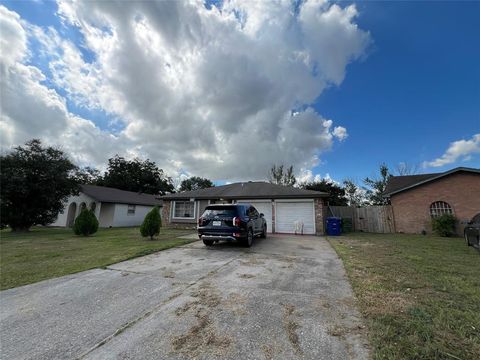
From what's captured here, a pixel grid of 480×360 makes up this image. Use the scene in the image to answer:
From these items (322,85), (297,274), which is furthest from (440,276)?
(322,85)

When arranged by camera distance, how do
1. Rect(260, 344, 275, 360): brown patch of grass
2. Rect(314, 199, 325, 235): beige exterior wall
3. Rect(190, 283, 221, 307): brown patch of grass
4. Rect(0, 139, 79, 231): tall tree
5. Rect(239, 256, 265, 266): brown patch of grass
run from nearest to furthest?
Rect(260, 344, 275, 360): brown patch of grass, Rect(190, 283, 221, 307): brown patch of grass, Rect(239, 256, 265, 266): brown patch of grass, Rect(314, 199, 325, 235): beige exterior wall, Rect(0, 139, 79, 231): tall tree

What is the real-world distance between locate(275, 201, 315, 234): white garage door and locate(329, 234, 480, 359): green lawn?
324 inches

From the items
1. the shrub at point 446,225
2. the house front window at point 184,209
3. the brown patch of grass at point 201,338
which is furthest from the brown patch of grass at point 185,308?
the shrub at point 446,225

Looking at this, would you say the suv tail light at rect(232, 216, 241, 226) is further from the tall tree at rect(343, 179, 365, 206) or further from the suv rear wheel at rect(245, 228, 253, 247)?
the tall tree at rect(343, 179, 365, 206)

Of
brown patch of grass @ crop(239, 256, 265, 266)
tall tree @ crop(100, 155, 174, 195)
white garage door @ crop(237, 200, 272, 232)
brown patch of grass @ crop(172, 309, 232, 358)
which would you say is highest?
tall tree @ crop(100, 155, 174, 195)

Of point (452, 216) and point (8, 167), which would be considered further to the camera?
point (8, 167)

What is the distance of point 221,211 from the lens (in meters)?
8.51

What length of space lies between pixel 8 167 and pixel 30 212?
3.53 metres

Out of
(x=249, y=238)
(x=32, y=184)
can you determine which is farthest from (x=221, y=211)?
(x=32, y=184)

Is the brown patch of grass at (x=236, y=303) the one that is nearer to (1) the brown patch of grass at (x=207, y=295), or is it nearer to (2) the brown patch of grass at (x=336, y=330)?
(1) the brown patch of grass at (x=207, y=295)

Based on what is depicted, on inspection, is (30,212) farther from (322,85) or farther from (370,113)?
(370,113)

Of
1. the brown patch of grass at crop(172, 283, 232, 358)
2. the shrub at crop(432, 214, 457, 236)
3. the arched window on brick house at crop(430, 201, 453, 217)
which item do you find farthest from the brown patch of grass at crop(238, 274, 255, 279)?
the arched window on brick house at crop(430, 201, 453, 217)

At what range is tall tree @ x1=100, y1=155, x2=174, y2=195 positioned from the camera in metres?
41.2

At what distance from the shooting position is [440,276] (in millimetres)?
4930
